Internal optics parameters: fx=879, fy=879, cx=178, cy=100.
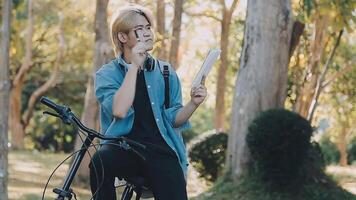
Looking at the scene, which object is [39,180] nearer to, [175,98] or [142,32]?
[175,98]

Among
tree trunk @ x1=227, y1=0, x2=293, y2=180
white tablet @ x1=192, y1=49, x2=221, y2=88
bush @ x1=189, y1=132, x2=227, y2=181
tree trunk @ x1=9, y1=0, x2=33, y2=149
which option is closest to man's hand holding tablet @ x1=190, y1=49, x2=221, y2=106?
white tablet @ x1=192, y1=49, x2=221, y2=88

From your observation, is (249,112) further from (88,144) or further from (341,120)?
(341,120)

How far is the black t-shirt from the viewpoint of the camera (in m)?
4.20

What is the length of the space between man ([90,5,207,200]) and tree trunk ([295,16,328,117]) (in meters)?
12.6

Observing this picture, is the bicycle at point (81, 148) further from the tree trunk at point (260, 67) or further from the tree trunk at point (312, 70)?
the tree trunk at point (312, 70)

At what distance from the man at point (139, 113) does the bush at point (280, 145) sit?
6329 mm

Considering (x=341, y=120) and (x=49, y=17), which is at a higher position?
(x=49, y=17)

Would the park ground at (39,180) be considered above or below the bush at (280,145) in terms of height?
below

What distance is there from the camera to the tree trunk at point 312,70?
1694 cm

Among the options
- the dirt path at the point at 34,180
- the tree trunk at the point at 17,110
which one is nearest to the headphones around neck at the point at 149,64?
the dirt path at the point at 34,180

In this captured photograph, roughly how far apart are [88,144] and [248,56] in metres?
7.70

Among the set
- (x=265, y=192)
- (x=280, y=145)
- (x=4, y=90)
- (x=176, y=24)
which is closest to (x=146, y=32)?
(x=4, y=90)

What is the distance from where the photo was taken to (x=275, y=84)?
11.6 meters

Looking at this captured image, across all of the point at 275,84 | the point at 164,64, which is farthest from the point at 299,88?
the point at 164,64
